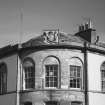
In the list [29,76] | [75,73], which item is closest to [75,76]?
[75,73]

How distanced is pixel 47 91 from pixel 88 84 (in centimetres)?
398

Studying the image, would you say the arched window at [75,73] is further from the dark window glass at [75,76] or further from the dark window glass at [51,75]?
the dark window glass at [51,75]

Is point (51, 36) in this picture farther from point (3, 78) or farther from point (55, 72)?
point (3, 78)

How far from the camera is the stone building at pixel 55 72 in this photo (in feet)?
99.9

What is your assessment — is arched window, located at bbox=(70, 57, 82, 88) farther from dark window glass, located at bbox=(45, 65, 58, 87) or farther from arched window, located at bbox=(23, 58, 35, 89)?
arched window, located at bbox=(23, 58, 35, 89)

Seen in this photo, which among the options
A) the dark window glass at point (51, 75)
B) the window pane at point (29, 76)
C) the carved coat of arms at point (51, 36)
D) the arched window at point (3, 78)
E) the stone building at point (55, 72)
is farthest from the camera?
the arched window at point (3, 78)

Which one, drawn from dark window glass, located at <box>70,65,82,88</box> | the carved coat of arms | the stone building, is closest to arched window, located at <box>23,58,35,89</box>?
the stone building

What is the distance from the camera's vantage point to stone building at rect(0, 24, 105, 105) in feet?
99.9

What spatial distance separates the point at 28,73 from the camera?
1246 inches

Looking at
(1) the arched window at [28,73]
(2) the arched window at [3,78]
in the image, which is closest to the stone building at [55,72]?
(1) the arched window at [28,73]

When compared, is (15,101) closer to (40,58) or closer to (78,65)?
(40,58)

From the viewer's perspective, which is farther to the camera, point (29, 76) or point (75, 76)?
point (29, 76)

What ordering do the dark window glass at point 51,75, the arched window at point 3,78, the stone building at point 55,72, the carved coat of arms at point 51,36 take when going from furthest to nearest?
the arched window at point 3,78 → the carved coat of arms at point 51,36 → the dark window glass at point 51,75 → the stone building at point 55,72

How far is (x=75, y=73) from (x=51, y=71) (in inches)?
89.5
